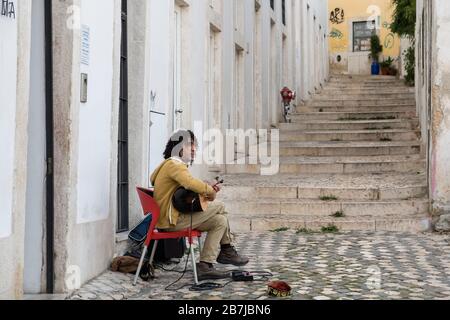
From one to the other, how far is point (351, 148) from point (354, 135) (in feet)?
5.28

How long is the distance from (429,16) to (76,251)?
6.92 m

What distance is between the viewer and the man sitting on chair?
6.57m

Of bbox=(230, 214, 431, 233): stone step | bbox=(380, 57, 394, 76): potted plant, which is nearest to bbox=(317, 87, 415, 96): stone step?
bbox=(380, 57, 394, 76): potted plant

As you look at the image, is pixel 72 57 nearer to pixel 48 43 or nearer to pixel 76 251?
pixel 48 43

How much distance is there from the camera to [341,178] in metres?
12.8

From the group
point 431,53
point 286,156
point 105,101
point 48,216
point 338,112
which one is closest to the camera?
point 48,216

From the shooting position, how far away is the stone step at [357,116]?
18.7 meters

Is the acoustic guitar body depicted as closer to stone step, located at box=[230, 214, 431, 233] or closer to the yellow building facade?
stone step, located at box=[230, 214, 431, 233]

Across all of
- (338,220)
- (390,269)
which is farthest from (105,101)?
(338,220)

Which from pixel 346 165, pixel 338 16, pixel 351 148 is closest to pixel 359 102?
pixel 351 148

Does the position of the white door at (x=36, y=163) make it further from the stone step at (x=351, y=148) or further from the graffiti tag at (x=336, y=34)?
the graffiti tag at (x=336, y=34)

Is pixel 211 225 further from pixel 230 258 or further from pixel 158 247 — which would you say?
pixel 158 247

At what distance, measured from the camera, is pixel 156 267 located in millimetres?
7504

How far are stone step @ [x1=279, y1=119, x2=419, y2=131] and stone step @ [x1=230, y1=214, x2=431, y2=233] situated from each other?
666cm
